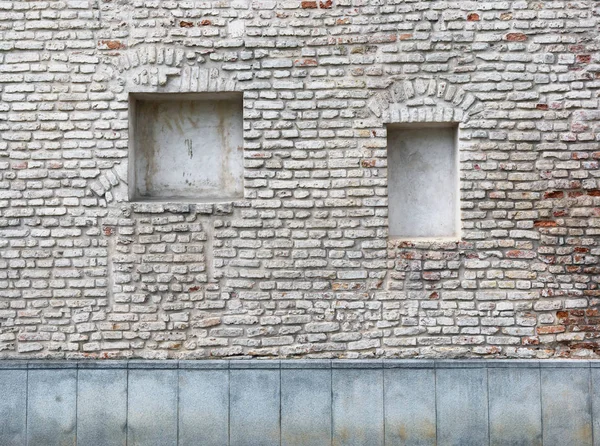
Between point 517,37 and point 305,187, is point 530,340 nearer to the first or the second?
point 305,187

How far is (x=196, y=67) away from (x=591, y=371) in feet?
13.3

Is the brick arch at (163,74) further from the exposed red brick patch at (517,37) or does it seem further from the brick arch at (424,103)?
the exposed red brick patch at (517,37)

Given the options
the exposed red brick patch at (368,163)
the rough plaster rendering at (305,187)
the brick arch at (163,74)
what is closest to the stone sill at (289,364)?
the rough plaster rendering at (305,187)

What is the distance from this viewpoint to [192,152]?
5223 mm

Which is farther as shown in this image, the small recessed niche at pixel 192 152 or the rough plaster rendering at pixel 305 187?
the small recessed niche at pixel 192 152

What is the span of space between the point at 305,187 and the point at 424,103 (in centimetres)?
120

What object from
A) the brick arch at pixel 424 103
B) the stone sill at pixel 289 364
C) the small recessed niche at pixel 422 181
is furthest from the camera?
the small recessed niche at pixel 422 181

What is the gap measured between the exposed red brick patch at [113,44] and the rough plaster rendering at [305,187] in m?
0.02

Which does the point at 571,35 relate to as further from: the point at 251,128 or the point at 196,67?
the point at 196,67

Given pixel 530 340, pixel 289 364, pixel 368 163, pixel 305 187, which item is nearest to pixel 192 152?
pixel 305 187

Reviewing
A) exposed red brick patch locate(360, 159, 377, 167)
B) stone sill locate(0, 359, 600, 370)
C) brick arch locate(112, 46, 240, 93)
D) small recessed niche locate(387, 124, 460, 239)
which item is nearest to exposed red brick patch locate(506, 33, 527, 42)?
small recessed niche locate(387, 124, 460, 239)

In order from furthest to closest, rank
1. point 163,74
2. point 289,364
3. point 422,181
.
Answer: point 422,181
point 163,74
point 289,364

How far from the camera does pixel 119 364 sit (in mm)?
4879

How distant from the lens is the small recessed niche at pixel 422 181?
5141 mm
